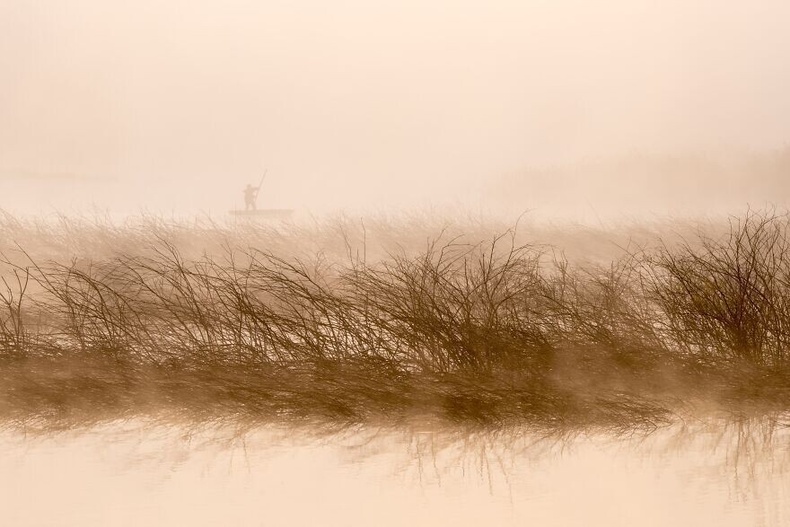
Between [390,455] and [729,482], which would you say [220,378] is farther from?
[729,482]

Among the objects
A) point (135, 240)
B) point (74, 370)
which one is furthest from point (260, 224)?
point (74, 370)

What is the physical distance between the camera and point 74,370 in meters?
7.63

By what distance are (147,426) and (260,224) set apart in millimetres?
12919

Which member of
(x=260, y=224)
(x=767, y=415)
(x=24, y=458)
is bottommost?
(x=24, y=458)

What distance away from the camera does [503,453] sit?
6.15m

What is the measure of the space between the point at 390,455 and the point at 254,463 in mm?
833

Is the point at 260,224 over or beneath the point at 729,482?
over

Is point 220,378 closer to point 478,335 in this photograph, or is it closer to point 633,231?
point 478,335

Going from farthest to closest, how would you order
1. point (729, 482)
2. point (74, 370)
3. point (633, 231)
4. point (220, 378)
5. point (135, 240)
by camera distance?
1. point (633, 231)
2. point (135, 240)
3. point (74, 370)
4. point (220, 378)
5. point (729, 482)

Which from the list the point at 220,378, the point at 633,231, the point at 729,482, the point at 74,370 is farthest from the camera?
the point at 633,231

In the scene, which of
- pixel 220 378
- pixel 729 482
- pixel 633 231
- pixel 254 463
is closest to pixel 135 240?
pixel 633 231

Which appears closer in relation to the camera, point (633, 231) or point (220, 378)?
point (220, 378)

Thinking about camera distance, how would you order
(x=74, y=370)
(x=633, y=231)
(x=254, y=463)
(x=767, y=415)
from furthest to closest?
1. (x=633, y=231)
2. (x=74, y=370)
3. (x=767, y=415)
4. (x=254, y=463)

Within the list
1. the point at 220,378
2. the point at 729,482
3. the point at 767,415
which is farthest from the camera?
the point at 220,378
